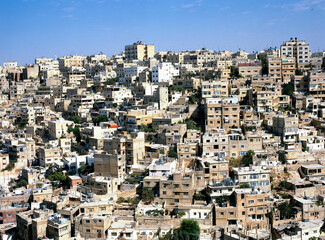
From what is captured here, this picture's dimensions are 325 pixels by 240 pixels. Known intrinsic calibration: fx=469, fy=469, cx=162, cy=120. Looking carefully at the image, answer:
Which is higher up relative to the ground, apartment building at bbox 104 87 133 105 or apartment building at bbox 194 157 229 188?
apartment building at bbox 104 87 133 105

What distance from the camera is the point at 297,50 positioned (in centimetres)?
4391

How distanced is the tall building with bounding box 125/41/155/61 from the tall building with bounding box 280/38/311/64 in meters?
20.7

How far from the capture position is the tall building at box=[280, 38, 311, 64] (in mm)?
43688

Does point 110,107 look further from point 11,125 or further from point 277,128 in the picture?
point 277,128

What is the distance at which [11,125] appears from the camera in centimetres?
4031

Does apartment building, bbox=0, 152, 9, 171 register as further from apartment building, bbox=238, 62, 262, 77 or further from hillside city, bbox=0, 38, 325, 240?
apartment building, bbox=238, 62, 262, 77

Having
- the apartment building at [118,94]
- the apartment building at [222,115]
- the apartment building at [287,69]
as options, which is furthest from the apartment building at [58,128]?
the apartment building at [287,69]

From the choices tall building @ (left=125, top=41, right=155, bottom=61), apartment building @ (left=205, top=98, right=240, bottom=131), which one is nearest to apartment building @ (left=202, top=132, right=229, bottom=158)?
apartment building @ (left=205, top=98, right=240, bottom=131)

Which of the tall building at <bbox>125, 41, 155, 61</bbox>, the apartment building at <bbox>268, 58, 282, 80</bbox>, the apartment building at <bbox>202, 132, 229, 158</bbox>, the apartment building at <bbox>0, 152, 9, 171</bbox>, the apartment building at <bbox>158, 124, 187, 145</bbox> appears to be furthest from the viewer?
the tall building at <bbox>125, 41, 155, 61</bbox>

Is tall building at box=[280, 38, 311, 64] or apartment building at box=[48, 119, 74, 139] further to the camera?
tall building at box=[280, 38, 311, 64]

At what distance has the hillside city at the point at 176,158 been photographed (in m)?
22.3

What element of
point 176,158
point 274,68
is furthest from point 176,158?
point 274,68

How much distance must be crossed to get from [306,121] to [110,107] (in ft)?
53.5

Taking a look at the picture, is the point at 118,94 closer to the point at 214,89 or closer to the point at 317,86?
the point at 214,89
